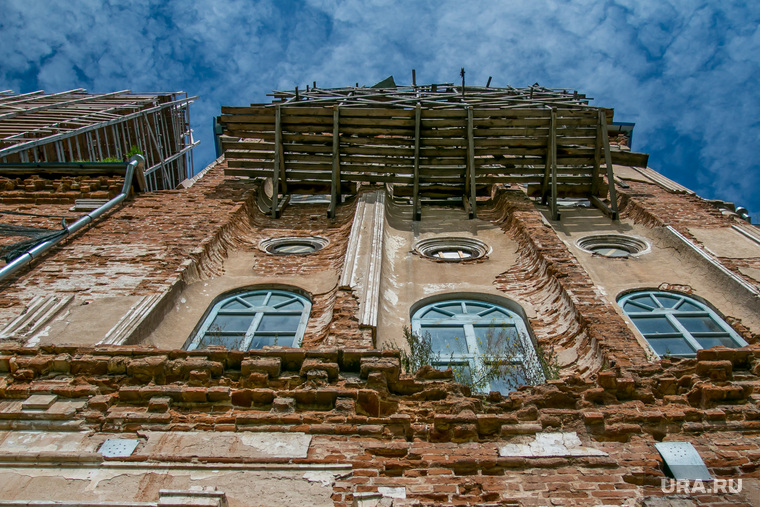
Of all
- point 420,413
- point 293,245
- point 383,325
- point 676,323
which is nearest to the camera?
point 420,413

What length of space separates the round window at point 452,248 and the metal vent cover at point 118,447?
7102 millimetres

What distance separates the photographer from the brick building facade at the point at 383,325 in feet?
14.4

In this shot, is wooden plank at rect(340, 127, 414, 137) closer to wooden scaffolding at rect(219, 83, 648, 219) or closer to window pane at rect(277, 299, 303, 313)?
wooden scaffolding at rect(219, 83, 648, 219)

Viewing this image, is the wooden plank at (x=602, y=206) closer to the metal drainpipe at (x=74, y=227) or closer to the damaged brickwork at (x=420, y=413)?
the damaged brickwork at (x=420, y=413)

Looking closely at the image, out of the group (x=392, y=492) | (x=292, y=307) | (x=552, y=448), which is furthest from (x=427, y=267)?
(x=392, y=492)

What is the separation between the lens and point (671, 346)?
317 inches

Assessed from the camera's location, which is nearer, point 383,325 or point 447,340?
point 447,340

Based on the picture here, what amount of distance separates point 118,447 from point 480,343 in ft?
15.8

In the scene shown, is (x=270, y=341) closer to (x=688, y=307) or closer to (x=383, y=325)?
(x=383, y=325)

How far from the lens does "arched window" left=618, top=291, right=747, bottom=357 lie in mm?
8070

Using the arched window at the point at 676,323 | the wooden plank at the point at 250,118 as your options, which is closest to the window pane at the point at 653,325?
the arched window at the point at 676,323

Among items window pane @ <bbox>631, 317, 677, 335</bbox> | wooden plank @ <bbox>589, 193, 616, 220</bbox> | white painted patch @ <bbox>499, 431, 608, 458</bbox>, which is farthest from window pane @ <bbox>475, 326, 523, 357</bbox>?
wooden plank @ <bbox>589, 193, 616, 220</bbox>

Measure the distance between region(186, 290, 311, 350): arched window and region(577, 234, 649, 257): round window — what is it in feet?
19.4

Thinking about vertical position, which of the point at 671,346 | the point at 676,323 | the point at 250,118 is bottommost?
the point at 671,346
